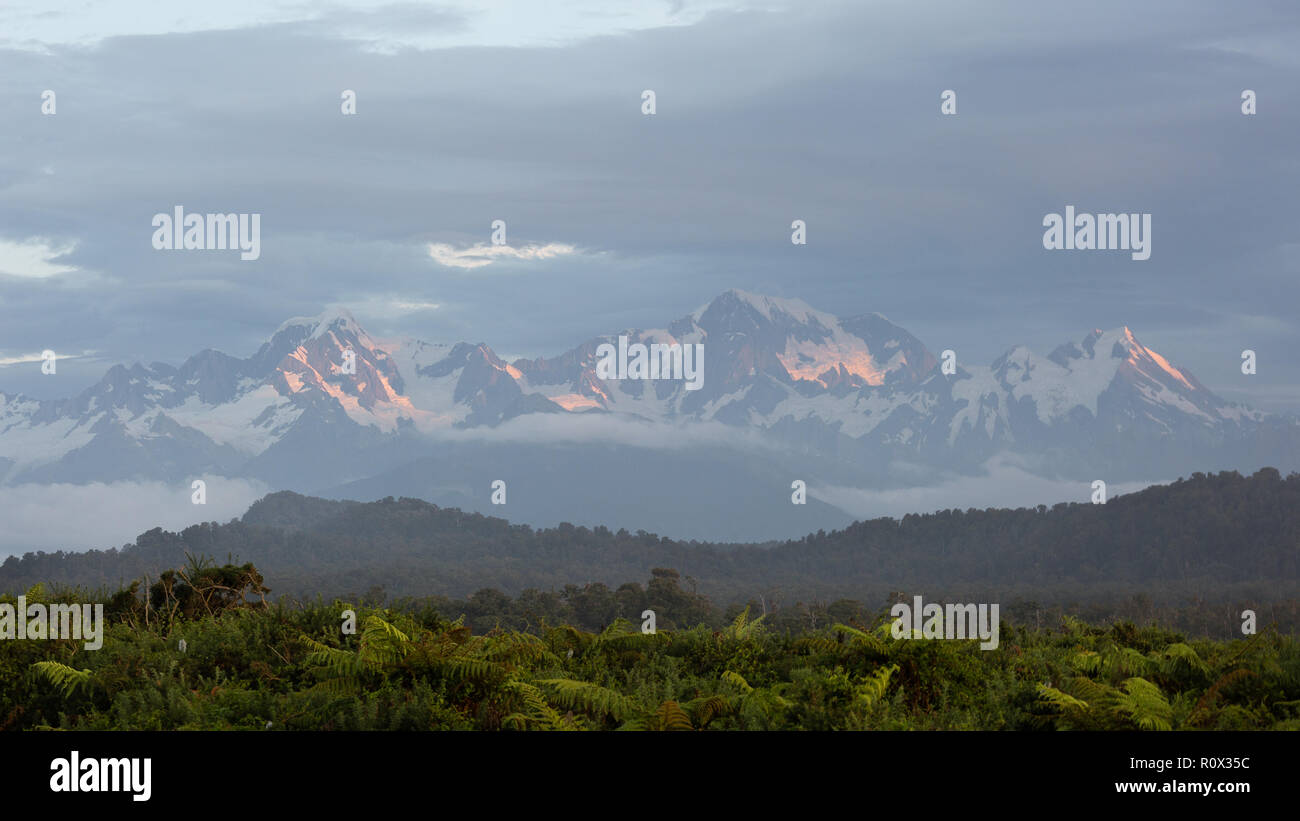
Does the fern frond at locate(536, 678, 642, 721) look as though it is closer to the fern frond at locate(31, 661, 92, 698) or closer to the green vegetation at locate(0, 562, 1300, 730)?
the green vegetation at locate(0, 562, 1300, 730)

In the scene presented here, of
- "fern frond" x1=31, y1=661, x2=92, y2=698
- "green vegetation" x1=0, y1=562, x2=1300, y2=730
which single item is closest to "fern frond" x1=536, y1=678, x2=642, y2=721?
"green vegetation" x1=0, y1=562, x2=1300, y2=730

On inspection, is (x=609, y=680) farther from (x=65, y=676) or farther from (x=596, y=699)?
(x=65, y=676)

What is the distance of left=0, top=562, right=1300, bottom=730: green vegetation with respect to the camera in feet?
33.8

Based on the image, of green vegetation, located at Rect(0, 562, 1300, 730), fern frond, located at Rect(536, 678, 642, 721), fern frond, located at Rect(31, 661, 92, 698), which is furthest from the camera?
fern frond, located at Rect(31, 661, 92, 698)

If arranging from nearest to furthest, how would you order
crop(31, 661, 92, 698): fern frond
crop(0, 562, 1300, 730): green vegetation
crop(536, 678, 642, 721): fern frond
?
crop(0, 562, 1300, 730): green vegetation → crop(536, 678, 642, 721): fern frond → crop(31, 661, 92, 698): fern frond

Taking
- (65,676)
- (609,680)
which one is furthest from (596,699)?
(65,676)

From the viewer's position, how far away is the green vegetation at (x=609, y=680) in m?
10.3

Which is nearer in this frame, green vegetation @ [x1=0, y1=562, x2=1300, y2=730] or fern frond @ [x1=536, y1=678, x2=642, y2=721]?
green vegetation @ [x1=0, y1=562, x2=1300, y2=730]

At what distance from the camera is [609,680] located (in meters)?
12.2

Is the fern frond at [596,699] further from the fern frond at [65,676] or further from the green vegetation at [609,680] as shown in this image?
the fern frond at [65,676]

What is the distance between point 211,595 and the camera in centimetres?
1698
